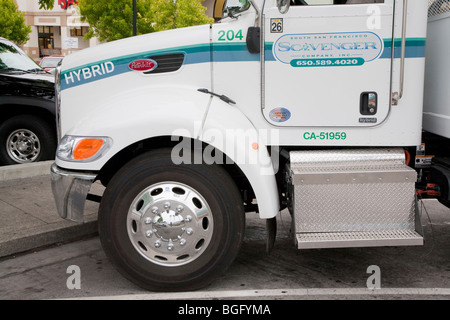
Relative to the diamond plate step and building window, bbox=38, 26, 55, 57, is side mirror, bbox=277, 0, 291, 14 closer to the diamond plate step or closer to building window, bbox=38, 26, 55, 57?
the diamond plate step

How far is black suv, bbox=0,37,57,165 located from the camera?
26.0 feet

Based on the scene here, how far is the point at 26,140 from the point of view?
8078 millimetres

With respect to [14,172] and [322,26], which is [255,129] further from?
[14,172]

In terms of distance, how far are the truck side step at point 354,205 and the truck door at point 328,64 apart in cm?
44

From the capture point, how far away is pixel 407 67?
3.93 metres

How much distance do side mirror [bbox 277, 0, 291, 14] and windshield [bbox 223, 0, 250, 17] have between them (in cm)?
26

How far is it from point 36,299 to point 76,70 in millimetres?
1890

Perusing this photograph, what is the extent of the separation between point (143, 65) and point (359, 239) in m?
2.17

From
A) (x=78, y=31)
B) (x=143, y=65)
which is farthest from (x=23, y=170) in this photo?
(x=78, y=31)

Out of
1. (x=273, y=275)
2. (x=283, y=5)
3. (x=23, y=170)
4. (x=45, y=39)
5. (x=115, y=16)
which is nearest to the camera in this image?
(x=283, y=5)

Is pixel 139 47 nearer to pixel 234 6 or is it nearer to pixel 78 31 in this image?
pixel 234 6

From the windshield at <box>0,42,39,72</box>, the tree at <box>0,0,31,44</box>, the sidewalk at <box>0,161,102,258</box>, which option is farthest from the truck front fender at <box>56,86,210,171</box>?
the tree at <box>0,0,31,44</box>

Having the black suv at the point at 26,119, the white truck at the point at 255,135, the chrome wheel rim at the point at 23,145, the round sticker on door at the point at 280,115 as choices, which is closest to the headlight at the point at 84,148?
the white truck at the point at 255,135
